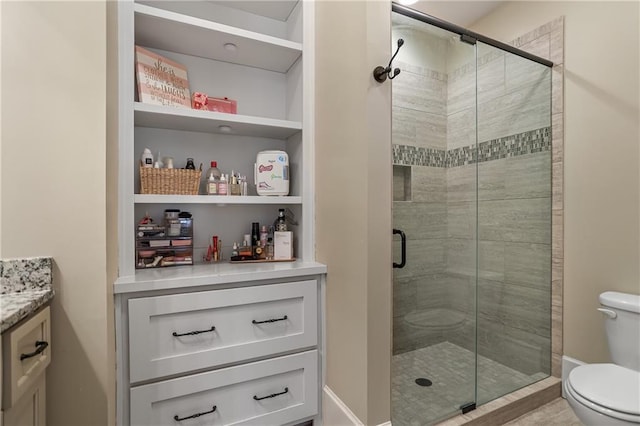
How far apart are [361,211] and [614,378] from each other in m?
1.30

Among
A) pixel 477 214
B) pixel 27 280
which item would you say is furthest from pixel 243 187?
pixel 477 214

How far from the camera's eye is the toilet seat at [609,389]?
44.9 inches

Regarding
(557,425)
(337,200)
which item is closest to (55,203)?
(337,200)

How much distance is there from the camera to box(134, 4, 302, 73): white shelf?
1.48 metres

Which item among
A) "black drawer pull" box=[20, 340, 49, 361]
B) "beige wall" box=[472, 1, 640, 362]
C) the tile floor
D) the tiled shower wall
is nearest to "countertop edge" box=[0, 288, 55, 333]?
"black drawer pull" box=[20, 340, 49, 361]

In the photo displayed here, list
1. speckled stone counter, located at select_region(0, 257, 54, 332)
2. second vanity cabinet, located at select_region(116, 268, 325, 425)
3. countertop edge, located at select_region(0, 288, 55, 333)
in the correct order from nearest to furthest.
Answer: countertop edge, located at select_region(0, 288, 55, 333)
speckled stone counter, located at select_region(0, 257, 54, 332)
second vanity cabinet, located at select_region(116, 268, 325, 425)

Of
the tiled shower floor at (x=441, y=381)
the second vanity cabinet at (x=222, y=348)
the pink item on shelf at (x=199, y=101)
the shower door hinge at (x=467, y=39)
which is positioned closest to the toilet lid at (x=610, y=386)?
the tiled shower floor at (x=441, y=381)

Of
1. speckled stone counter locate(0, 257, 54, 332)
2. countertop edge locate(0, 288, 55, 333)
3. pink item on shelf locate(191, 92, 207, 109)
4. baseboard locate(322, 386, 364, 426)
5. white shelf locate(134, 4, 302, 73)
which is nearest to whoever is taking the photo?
countertop edge locate(0, 288, 55, 333)

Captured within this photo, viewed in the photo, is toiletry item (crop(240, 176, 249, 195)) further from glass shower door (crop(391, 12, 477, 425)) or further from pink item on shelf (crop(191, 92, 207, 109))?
glass shower door (crop(391, 12, 477, 425))

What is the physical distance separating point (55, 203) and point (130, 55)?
788 millimetres

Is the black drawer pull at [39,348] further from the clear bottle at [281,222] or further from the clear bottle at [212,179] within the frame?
the clear bottle at [281,222]

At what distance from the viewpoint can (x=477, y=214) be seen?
1975 millimetres

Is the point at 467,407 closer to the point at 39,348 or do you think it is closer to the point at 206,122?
the point at 39,348

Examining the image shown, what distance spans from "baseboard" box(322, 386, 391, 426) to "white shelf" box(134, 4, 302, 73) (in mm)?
1829
